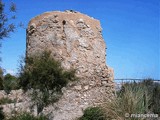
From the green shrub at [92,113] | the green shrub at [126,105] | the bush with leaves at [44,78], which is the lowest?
the green shrub at [92,113]

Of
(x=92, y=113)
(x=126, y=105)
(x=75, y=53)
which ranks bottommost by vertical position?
(x=92, y=113)

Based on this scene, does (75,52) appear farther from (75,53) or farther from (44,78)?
(44,78)

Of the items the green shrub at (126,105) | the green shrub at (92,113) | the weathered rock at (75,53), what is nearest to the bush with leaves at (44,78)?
the weathered rock at (75,53)

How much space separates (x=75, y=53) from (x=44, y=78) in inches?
75.3

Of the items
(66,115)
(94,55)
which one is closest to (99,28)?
(94,55)

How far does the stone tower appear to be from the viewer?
12688 mm

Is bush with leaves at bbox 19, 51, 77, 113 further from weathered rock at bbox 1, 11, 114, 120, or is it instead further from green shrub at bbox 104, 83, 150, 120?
green shrub at bbox 104, 83, 150, 120

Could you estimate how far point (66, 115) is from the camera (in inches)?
497

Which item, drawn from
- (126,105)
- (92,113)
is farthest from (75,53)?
(126,105)

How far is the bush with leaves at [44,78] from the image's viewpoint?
38.0 feet

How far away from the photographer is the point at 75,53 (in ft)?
42.0

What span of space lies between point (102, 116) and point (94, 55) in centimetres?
346

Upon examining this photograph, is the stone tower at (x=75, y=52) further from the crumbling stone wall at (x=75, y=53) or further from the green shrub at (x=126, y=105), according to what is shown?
the green shrub at (x=126, y=105)

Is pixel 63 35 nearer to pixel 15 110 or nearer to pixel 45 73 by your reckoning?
pixel 45 73
